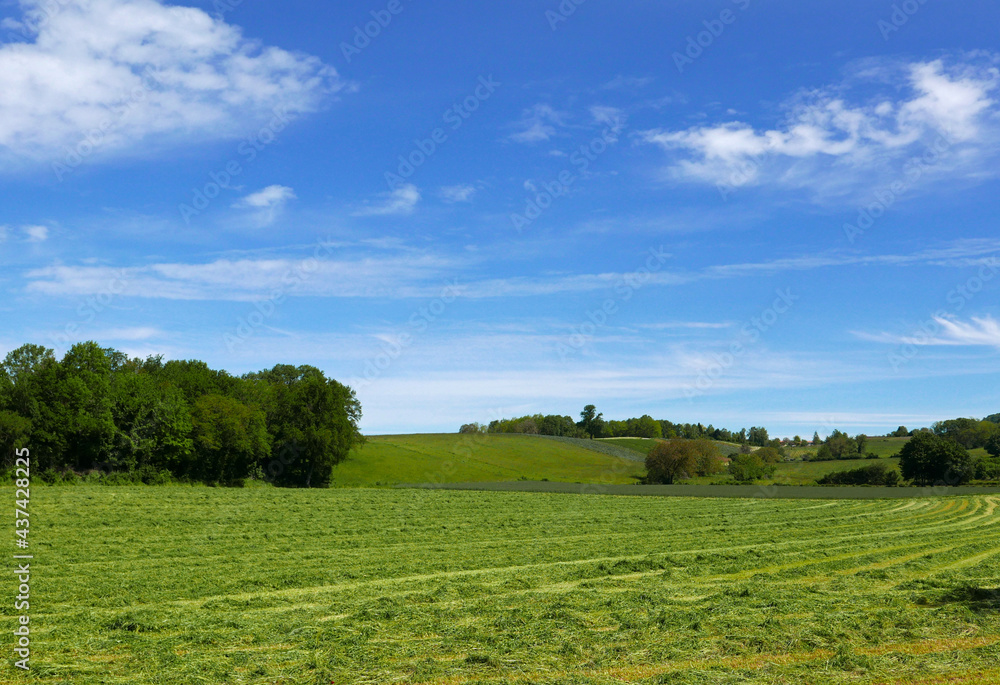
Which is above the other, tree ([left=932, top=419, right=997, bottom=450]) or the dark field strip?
tree ([left=932, top=419, right=997, bottom=450])

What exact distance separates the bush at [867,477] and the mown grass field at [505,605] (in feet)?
185

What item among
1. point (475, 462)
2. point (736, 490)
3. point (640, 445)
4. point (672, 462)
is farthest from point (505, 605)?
point (640, 445)

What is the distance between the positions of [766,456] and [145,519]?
92.0m

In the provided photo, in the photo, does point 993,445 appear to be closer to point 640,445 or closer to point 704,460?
point 704,460

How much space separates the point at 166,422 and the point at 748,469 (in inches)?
2467

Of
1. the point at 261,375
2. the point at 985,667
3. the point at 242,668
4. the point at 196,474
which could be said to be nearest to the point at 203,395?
the point at 196,474

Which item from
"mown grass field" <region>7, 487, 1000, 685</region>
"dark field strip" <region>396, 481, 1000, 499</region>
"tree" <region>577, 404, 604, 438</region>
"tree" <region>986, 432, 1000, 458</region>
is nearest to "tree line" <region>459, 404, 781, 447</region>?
"tree" <region>577, 404, 604, 438</region>

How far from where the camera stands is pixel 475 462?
10338 centimetres

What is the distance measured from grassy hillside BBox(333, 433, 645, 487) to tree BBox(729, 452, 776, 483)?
1337 cm

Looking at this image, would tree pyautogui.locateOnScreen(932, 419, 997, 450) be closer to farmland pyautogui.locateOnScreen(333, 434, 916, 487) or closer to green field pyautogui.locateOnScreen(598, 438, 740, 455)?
farmland pyautogui.locateOnScreen(333, 434, 916, 487)

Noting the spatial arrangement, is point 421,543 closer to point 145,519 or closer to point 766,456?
point 145,519

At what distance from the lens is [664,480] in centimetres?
8869

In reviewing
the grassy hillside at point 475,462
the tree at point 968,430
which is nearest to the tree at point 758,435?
the tree at point 968,430

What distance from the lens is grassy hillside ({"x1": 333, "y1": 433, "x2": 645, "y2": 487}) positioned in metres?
90.1
